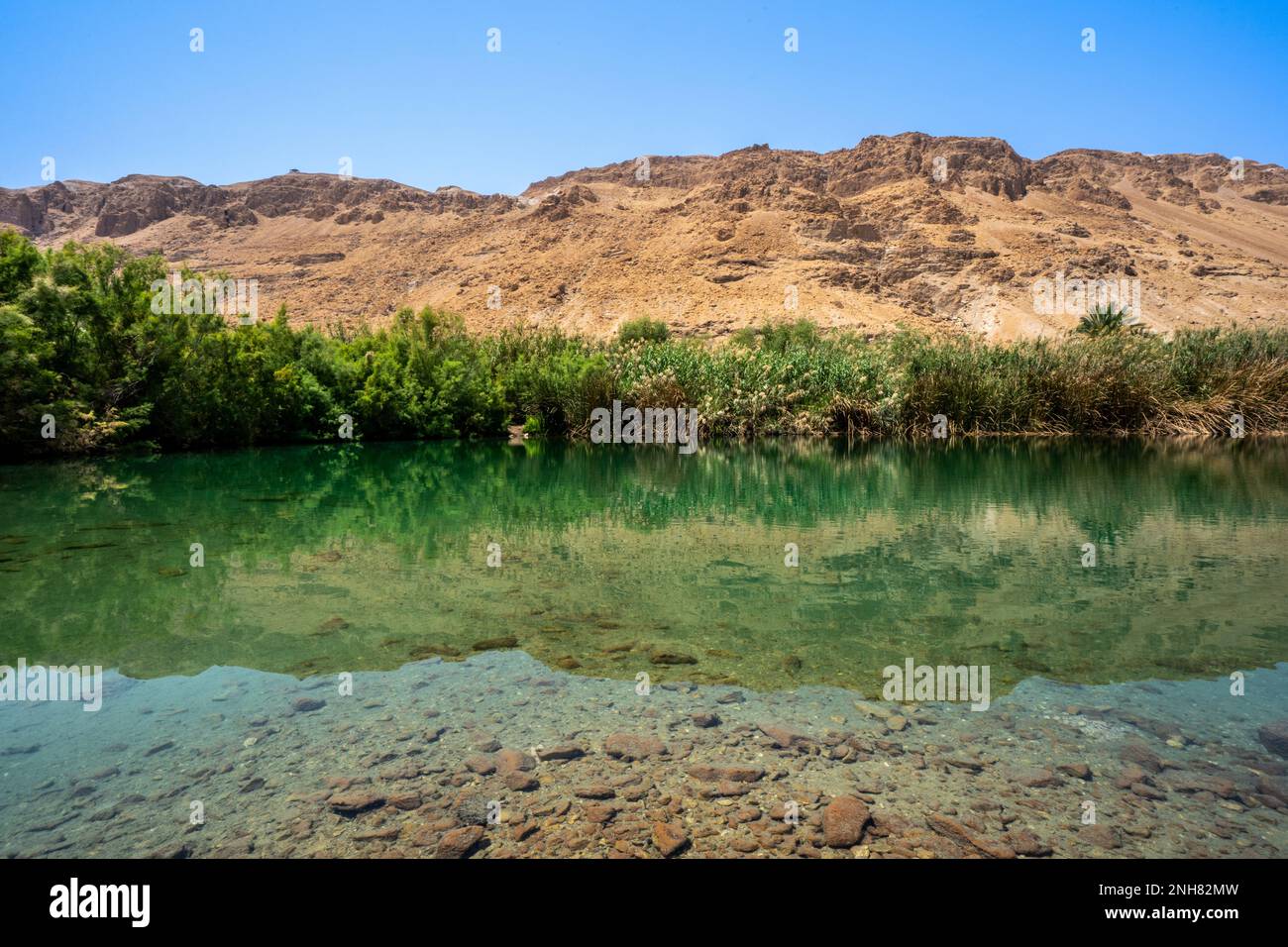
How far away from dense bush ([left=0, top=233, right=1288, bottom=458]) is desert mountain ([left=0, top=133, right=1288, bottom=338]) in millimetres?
29359

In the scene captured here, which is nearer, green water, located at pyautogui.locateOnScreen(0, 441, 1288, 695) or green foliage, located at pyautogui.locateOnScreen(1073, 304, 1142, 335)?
green water, located at pyautogui.locateOnScreen(0, 441, 1288, 695)

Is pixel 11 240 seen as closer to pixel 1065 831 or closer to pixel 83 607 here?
pixel 83 607

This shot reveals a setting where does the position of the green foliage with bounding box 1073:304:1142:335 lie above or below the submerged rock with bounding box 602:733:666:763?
above

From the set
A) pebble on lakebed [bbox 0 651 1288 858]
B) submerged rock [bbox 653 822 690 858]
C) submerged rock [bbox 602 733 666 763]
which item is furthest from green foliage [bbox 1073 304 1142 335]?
submerged rock [bbox 653 822 690 858]

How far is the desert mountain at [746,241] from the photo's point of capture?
78.4 m

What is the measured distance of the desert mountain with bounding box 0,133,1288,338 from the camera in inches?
3086

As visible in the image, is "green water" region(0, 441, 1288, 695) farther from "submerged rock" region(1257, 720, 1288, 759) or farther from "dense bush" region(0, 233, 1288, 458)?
"dense bush" region(0, 233, 1288, 458)

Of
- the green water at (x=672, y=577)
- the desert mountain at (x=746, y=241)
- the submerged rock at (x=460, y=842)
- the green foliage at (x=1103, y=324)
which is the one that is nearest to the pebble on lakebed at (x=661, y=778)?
the submerged rock at (x=460, y=842)

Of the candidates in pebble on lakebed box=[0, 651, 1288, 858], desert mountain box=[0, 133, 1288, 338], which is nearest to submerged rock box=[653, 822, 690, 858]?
pebble on lakebed box=[0, 651, 1288, 858]

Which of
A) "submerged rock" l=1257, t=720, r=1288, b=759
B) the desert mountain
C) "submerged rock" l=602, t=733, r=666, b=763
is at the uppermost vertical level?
the desert mountain

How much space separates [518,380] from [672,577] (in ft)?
103

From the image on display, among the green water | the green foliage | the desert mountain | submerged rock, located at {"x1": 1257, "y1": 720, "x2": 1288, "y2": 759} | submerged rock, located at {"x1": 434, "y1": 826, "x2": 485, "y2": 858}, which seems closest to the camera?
submerged rock, located at {"x1": 434, "y1": 826, "x2": 485, "y2": 858}

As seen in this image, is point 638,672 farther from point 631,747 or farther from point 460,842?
point 460,842

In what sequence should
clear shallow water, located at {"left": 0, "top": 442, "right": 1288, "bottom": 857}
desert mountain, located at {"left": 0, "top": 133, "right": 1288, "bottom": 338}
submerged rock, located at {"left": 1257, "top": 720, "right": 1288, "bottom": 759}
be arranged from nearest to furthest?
clear shallow water, located at {"left": 0, "top": 442, "right": 1288, "bottom": 857} < submerged rock, located at {"left": 1257, "top": 720, "right": 1288, "bottom": 759} < desert mountain, located at {"left": 0, "top": 133, "right": 1288, "bottom": 338}
